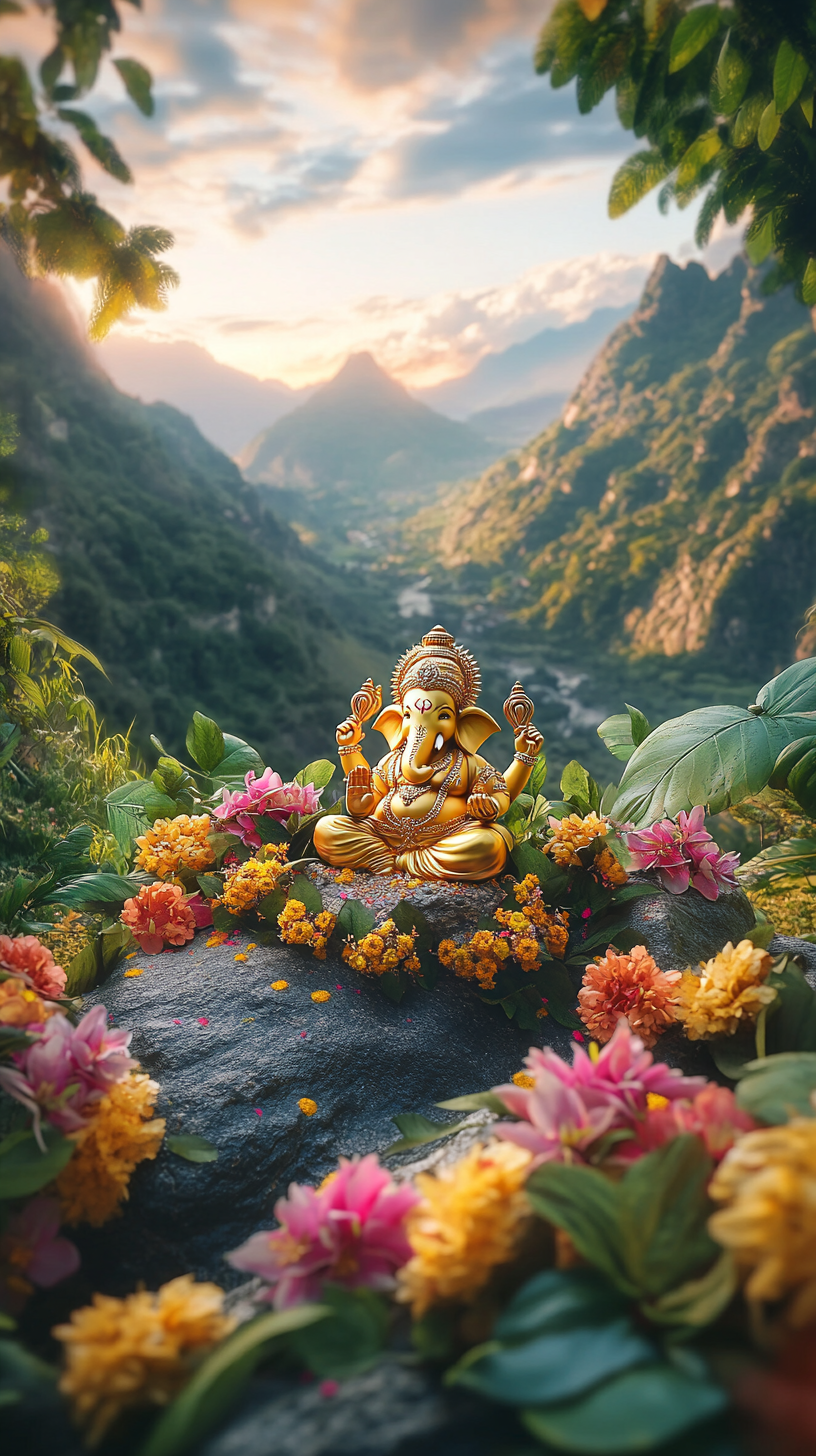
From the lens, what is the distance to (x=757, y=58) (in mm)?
2373

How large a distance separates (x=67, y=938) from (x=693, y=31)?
3.67m

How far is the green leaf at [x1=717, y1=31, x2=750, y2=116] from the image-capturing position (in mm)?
2314

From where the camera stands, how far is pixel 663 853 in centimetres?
297

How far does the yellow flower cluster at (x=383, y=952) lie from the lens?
2633mm

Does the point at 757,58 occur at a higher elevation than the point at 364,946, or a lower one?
higher

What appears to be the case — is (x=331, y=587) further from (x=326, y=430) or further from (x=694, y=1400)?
(x=326, y=430)

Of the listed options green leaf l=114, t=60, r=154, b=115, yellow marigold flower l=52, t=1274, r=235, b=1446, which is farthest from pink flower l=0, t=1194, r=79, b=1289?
green leaf l=114, t=60, r=154, b=115

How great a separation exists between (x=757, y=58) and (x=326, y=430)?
116828 mm

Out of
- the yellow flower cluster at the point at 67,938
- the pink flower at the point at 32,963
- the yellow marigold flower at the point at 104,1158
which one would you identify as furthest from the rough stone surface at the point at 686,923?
the yellow flower cluster at the point at 67,938

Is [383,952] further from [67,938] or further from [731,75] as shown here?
[731,75]

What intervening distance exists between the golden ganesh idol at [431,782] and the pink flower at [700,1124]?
163cm

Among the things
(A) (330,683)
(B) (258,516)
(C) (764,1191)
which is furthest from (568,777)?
(B) (258,516)

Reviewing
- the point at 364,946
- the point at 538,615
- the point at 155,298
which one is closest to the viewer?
the point at 155,298

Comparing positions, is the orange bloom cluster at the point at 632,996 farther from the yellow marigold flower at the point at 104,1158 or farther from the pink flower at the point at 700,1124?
the yellow marigold flower at the point at 104,1158
